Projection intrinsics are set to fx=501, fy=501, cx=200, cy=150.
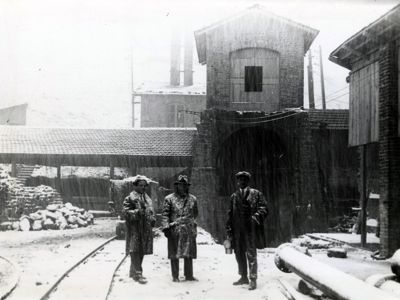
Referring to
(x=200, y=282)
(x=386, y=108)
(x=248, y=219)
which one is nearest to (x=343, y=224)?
(x=386, y=108)

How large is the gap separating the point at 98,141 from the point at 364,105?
17733mm

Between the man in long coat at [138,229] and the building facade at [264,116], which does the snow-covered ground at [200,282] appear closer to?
the man in long coat at [138,229]

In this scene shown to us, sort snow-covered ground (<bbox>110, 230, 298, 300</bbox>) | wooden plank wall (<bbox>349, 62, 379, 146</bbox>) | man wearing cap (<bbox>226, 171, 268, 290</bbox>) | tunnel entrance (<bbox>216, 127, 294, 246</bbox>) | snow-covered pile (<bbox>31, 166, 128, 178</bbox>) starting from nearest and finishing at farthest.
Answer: snow-covered ground (<bbox>110, 230, 298, 300</bbox>)
man wearing cap (<bbox>226, 171, 268, 290</bbox>)
wooden plank wall (<bbox>349, 62, 379, 146</bbox>)
tunnel entrance (<bbox>216, 127, 294, 246</bbox>)
snow-covered pile (<bbox>31, 166, 128, 178</bbox>)

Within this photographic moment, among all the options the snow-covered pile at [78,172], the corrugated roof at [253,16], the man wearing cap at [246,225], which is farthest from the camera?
the snow-covered pile at [78,172]

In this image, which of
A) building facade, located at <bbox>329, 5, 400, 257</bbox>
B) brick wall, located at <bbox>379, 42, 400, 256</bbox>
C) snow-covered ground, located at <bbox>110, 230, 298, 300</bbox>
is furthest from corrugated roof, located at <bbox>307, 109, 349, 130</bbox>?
snow-covered ground, located at <bbox>110, 230, 298, 300</bbox>

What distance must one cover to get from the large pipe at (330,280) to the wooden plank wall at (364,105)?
5002mm

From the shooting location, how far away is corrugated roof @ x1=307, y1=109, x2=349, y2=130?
96.6ft

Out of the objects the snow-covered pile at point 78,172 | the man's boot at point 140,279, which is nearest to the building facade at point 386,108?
the man's boot at point 140,279

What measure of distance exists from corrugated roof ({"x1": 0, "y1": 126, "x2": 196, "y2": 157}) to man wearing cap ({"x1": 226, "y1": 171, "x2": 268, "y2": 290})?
17.9 m

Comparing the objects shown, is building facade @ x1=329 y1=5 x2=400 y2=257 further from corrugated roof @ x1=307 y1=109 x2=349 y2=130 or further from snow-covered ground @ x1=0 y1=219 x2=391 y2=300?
corrugated roof @ x1=307 y1=109 x2=349 y2=130

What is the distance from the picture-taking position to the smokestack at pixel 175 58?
38.7m

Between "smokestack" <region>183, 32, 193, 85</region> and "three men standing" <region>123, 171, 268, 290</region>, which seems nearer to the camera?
"three men standing" <region>123, 171, 268, 290</region>

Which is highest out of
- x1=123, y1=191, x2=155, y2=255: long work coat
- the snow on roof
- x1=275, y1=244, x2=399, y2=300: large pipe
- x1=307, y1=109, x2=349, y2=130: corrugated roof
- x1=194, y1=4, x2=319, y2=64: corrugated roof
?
x1=194, y1=4, x2=319, y2=64: corrugated roof

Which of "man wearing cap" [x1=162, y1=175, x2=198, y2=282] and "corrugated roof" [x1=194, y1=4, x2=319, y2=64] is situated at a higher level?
"corrugated roof" [x1=194, y1=4, x2=319, y2=64]
